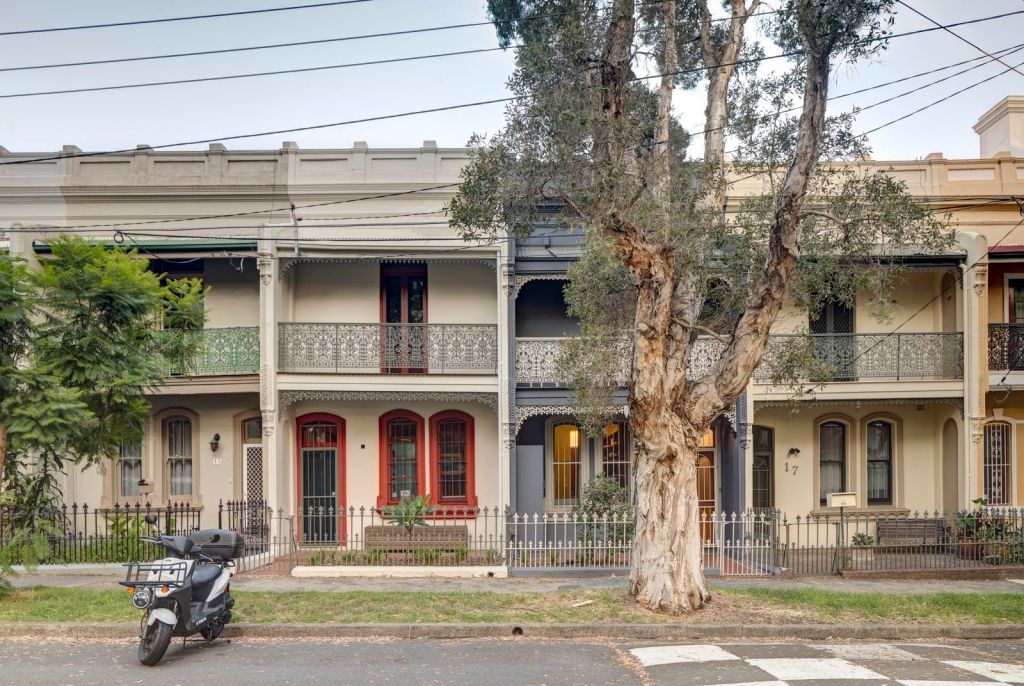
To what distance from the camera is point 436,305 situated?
65.0ft

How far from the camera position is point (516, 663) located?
8828 millimetres

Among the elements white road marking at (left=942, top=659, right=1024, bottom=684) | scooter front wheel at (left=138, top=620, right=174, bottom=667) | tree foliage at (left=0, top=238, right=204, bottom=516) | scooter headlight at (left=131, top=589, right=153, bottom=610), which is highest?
tree foliage at (left=0, top=238, right=204, bottom=516)

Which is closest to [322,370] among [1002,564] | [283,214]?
[283,214]

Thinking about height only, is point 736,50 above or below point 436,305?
above

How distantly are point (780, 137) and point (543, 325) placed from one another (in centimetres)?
822

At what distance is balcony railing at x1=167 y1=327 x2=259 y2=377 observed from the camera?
18.7 meters

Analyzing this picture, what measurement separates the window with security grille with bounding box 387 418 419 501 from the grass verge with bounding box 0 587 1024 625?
7.36 m

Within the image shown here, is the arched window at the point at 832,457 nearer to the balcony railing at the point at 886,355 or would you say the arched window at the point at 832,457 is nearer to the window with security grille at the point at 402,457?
the balcony railing at the point at 886,355

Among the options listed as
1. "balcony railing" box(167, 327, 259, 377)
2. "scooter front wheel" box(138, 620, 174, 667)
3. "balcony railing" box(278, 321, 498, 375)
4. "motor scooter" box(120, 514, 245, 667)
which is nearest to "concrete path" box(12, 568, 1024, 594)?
"motor scooter" box(120, 514, 245, 667)

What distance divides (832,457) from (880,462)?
1.13 m

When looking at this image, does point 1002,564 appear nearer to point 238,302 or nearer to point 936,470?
point 936,470

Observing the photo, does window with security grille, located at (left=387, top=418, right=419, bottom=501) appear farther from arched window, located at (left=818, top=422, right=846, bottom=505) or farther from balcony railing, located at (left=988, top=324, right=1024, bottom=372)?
balcony railing, located at (left=988, top=324, right=1024, bottom=372)

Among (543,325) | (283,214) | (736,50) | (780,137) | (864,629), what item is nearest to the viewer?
(864,629)

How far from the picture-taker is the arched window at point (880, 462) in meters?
19.9
